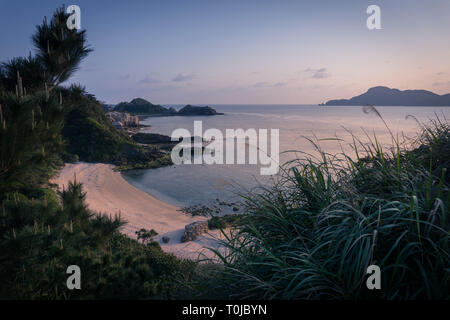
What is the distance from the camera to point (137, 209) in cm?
1377

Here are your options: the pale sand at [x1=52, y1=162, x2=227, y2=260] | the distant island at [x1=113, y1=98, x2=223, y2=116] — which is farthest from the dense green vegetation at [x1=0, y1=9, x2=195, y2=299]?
the distant island at [x1=113, y1=98, x2=223, y2=116]

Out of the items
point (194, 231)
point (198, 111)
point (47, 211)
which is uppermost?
point (198, 111)

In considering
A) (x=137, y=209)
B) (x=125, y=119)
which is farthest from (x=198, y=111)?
(x=137, y=209)

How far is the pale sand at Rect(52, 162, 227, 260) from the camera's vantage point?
936 cm

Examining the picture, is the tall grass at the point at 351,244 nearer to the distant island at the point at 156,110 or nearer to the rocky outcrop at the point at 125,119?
the rocky outcrop at the point at 125,119

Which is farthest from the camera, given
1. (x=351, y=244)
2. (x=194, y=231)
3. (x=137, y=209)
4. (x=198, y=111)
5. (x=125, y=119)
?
(x=198, y=111)

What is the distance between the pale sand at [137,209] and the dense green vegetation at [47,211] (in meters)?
4.08

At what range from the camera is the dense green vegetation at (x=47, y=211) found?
2.55 metres

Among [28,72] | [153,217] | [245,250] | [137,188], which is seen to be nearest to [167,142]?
[137,188]

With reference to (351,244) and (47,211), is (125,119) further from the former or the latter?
(351,244)

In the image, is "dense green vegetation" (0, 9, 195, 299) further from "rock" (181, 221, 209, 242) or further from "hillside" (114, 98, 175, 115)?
"hillside" (114, 98, 175, 115)

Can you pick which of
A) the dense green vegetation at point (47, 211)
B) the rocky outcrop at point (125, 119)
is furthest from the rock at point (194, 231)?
the rocky outcrop at point (125, 119)

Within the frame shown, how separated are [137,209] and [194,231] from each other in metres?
A: 5.28
